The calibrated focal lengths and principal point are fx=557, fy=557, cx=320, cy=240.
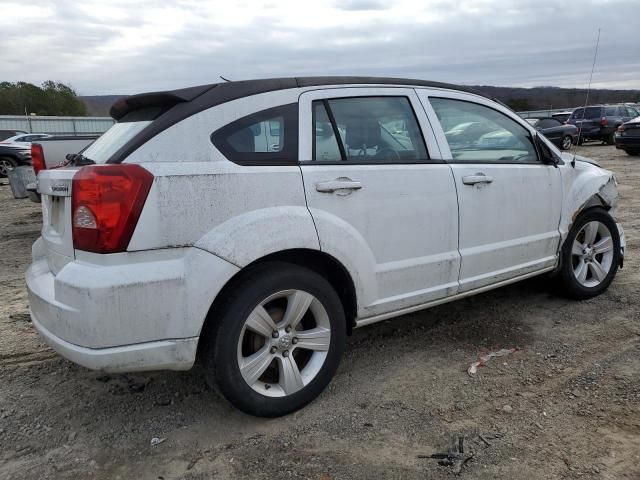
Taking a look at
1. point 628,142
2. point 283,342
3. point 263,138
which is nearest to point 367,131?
point 263,138

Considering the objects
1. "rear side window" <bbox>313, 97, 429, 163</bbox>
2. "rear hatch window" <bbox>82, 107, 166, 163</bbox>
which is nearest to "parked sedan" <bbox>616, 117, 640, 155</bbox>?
"rear side window" <bbox>313, 97, 429, 163</bbox>

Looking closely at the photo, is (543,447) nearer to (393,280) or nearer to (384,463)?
(384,463)

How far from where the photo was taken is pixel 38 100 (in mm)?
54312

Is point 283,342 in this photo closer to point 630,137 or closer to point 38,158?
point 38,158

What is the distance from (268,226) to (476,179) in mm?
1572

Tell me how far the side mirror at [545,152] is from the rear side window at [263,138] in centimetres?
219

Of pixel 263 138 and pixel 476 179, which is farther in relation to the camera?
pixel 476 179

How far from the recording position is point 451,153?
11.9ft

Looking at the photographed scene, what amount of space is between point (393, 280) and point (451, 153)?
0.96 metres

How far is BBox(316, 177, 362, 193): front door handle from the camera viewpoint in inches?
116

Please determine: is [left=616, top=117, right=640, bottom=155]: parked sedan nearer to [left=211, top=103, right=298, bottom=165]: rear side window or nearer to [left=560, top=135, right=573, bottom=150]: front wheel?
[left=560, top=135, right=573, bottom=150]: front wheel

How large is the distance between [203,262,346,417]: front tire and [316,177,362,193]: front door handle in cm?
44

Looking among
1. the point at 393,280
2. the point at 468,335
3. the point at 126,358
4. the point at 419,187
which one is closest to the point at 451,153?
the point at 419,187

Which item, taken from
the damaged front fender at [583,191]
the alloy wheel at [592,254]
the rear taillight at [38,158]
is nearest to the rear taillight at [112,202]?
the damaged front fender at [583,191]
